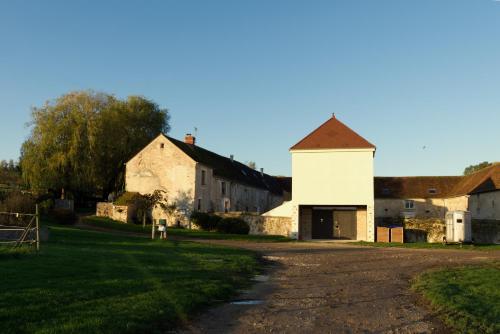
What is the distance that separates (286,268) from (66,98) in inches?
1550

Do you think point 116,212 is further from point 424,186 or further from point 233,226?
point 424,186

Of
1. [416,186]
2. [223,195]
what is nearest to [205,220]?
[223,195]

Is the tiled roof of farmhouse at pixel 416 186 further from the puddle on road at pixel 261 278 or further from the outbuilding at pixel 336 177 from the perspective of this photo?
the puddle on road at pixel 261 278

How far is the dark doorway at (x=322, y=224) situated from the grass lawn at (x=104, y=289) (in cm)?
2301

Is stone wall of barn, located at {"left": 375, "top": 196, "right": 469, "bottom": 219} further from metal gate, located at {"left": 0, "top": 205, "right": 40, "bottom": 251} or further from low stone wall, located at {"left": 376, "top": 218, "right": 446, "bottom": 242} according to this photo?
metal gate, located at {"left": 0, "top": 205, "right": 40, "bottom": 251}

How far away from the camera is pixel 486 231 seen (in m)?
35.3

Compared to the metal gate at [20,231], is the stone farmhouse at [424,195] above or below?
above

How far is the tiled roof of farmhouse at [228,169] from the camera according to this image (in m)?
47.1

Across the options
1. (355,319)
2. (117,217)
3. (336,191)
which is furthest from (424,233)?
(355,319)

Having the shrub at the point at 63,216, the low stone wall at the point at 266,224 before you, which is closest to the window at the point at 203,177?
the low stone wall at the point at 266,224

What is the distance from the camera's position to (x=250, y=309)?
9820 mm

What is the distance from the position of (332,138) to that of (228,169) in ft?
61.8

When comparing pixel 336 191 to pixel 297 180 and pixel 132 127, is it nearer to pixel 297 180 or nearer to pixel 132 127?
pixel 297 180

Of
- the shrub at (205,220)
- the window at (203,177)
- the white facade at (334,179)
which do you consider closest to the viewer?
the white facade at (334,179)
